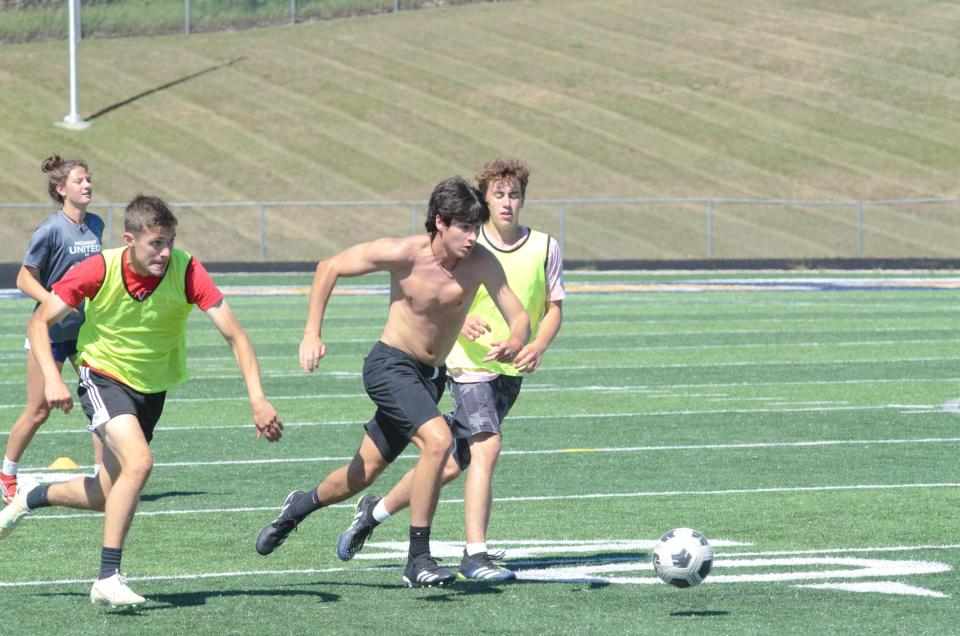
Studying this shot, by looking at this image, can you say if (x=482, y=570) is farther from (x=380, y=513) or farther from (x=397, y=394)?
(x=397, y=394)

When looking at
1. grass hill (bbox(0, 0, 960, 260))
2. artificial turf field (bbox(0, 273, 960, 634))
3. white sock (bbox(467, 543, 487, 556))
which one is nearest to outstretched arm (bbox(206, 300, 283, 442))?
artificial turf field (bbox(0, 273, 960, 634))

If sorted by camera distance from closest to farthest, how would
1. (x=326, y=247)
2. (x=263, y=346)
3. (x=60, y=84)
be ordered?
(x=263, y=346) → (x=326, y=247) → (x=60, y=84)

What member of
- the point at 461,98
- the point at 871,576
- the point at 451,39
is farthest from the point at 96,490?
the point at 451,39

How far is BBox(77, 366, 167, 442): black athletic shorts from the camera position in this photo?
7949 mm

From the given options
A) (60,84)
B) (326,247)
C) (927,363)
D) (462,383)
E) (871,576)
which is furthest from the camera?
(60,84)

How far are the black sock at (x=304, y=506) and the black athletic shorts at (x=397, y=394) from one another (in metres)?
0.45

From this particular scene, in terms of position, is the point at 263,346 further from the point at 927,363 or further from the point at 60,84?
the point at 60,84

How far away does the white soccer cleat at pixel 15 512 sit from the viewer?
8.68m

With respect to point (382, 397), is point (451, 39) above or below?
below

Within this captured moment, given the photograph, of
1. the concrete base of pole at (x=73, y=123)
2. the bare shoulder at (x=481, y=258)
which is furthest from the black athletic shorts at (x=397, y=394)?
the concrete base of pole at (x=73, y=123)

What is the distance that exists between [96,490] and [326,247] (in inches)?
1506

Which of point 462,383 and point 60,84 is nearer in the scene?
point 462,383

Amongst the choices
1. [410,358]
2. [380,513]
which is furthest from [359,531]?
[410,358]

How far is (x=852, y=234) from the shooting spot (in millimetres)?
48406
